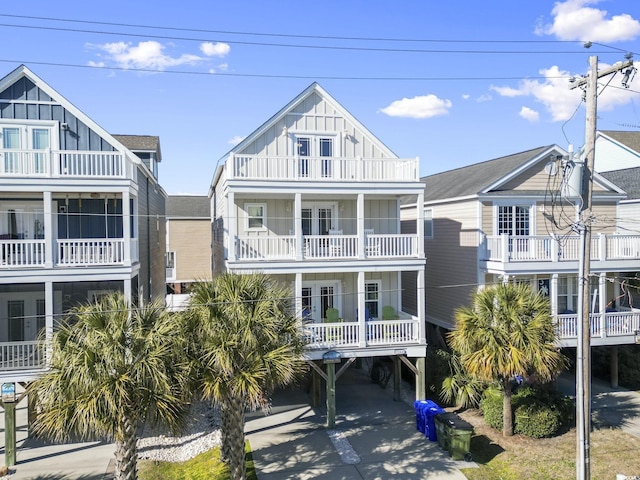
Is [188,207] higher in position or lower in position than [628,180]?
lower

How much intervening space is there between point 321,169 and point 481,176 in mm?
8031

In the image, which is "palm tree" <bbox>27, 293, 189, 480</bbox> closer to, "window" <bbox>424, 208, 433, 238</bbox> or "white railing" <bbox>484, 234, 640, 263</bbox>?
"white railing" <bbox>484, 234, 640, 263</bbox>

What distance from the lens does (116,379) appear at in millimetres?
9602

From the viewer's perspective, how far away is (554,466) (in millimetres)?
13312

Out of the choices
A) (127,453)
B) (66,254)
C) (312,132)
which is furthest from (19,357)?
(312,132)

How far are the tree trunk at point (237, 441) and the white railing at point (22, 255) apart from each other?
7.71 meters

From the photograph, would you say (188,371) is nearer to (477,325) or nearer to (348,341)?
(348,341)

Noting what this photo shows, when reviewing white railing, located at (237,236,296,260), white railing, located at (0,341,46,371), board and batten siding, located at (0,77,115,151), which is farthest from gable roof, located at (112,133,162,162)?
white railing, located at (0,341,46,371)

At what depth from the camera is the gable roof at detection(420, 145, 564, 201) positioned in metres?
19.9

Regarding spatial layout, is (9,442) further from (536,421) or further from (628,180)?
(628,180)

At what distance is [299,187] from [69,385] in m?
9.42

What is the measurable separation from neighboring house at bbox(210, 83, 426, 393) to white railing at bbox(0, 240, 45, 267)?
5.59 metres

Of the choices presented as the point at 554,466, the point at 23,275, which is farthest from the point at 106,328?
the point at 554,466

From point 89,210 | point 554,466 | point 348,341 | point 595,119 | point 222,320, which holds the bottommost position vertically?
point 554,466
